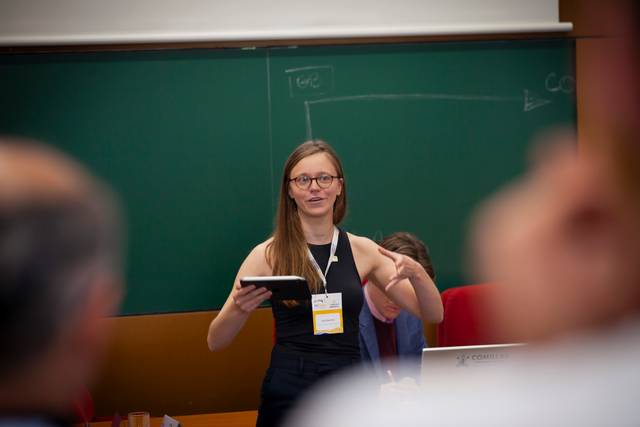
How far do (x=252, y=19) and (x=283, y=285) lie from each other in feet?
7.00

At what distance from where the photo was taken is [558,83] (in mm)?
4633

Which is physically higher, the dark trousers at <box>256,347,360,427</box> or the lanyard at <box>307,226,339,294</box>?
the lanyard at <box>307,226,339,294</box>

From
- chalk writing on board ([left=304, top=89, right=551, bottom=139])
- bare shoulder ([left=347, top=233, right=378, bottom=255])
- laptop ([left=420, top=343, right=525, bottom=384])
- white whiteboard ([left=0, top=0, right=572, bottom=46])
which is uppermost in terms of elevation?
white whiteboard ([left=0, top=0, right=572, bottom=46])

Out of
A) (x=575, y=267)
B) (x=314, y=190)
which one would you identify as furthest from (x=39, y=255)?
(x=314, y=190)

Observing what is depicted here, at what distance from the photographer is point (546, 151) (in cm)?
59

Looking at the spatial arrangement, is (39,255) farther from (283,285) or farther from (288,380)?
(288,380)

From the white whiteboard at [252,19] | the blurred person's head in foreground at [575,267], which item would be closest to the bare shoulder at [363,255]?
the white whiteboard at [252,19]

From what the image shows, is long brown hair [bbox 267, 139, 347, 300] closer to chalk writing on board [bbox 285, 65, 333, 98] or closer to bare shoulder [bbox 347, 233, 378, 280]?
bare shoulder [bbox 347, 233, 378, 280]

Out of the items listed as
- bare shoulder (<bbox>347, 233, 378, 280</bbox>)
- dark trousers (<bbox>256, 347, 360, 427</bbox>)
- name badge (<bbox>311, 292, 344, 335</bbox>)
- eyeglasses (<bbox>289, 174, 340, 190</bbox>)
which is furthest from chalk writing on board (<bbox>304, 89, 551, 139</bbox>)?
dark trousers (<bbox>256, 347, 360, 427</bbox>)

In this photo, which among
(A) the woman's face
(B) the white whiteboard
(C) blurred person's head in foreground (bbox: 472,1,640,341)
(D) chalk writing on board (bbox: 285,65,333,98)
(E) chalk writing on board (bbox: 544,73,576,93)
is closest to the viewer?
(C) blurred person's head in foreground (bbox: 472,1,640,341)

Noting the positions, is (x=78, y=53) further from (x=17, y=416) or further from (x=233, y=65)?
(x=17, y=416)

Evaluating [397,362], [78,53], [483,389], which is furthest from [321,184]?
[483,389]

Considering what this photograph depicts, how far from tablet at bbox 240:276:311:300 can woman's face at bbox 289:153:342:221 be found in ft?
1.39

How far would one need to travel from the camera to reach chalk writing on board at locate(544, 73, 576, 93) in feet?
15.2
